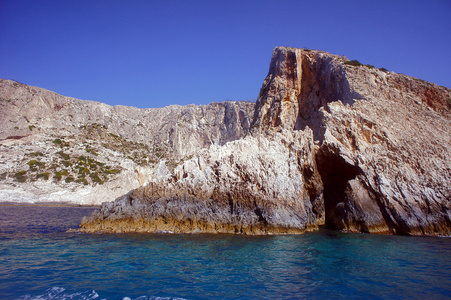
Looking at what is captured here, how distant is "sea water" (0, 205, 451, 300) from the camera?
27.0 feet

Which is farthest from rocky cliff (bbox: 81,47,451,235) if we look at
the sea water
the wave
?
the wave

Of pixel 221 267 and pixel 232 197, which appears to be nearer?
pixel 221 267

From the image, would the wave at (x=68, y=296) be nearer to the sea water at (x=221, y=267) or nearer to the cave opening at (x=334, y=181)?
the sea water at (x=221, y=267)

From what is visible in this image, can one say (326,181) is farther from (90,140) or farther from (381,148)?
(90,140)

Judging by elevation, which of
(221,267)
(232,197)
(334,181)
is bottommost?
(221,267)

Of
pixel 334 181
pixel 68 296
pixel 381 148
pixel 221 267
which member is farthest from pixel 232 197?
pixel 68 296

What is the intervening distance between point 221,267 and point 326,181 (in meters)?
14.9

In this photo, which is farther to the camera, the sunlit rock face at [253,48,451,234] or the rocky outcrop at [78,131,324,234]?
the sunlit rock face at [253,48,451,234]

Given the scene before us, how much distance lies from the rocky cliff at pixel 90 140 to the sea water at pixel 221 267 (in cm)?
3560

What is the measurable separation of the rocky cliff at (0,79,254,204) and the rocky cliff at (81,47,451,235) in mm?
32200

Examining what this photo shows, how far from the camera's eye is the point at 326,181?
22734 mm

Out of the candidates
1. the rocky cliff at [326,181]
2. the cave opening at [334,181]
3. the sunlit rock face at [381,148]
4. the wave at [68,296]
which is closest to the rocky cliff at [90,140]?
the rocky cliff at [326,181]

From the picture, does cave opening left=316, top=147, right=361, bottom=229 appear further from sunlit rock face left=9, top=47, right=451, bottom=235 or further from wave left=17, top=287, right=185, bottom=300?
wave left=17, top=287, right=185, bottom=300

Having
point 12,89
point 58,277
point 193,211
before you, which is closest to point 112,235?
point 193,211
